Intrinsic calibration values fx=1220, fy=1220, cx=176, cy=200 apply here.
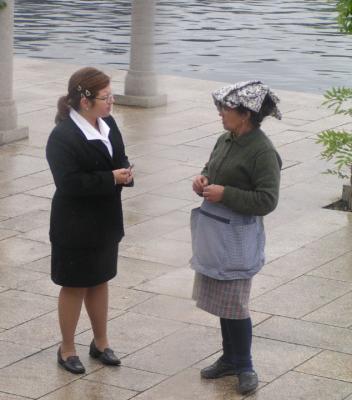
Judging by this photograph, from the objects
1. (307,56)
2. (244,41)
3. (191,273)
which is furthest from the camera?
(244,41)

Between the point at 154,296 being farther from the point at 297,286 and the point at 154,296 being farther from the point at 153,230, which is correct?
the point at 153,230

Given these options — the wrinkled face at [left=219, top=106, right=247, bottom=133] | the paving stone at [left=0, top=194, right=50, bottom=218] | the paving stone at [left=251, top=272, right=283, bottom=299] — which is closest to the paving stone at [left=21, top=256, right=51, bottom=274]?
the paving stone at [left=0, top=194, right=50, bottom=218]

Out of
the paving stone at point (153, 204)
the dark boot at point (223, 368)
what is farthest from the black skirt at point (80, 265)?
the paving stone at point (153, 204)

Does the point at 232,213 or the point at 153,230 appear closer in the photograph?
the point at 232,213

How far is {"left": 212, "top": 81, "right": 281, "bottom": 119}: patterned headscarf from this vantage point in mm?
6715

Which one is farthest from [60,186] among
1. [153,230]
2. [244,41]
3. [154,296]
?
[244,41]

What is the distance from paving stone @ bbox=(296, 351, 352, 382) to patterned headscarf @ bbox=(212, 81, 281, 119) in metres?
1.68

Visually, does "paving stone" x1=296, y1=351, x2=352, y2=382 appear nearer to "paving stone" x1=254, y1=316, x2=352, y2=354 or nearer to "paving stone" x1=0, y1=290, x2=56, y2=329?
"paving stone" x1=254, y1=316, x2=352, y2=354

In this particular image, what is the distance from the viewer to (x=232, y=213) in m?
6.88

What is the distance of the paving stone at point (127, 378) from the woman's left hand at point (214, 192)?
1161mm

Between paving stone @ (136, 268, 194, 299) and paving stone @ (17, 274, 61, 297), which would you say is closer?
paving stone @ (17, 274, 61, 297)

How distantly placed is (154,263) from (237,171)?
2.81 m

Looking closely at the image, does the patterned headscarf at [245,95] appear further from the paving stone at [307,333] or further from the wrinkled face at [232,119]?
the paving stone at [307,333]

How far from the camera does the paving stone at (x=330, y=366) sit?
7.29 meters
